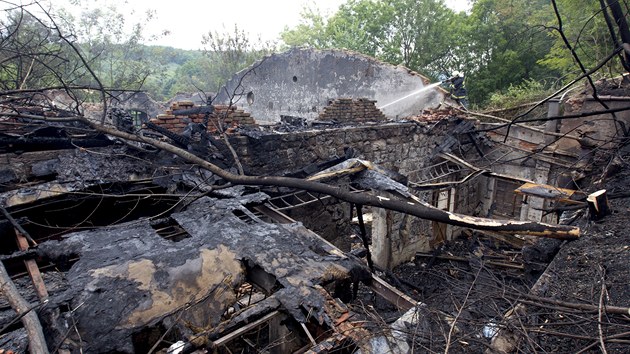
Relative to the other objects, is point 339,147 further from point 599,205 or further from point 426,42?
point 426,42

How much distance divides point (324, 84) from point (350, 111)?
17.7 ft

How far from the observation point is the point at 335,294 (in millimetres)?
3014

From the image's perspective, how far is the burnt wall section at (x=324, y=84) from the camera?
13.4 m

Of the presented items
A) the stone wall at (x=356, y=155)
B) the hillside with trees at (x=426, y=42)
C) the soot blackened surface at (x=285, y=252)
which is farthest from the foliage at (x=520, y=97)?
the soot blackened surface at (x=285, y=252)

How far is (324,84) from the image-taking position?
15195 millimetres

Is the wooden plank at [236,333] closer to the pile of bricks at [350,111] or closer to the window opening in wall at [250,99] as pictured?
the pile of bricks at [350,111]

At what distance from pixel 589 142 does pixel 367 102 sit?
5712 mm

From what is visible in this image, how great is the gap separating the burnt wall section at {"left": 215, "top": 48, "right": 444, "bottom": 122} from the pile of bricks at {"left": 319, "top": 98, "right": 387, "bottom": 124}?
2791 mm

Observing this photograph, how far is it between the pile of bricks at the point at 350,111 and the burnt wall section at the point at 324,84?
279cm

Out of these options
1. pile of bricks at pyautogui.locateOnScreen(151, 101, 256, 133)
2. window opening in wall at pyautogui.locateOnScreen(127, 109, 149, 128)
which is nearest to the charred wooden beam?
pile of bricks at pyautogui.locateOnScreen(151, 101, 256, 133)

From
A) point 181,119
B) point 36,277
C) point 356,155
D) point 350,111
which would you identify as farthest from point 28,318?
point 350,111

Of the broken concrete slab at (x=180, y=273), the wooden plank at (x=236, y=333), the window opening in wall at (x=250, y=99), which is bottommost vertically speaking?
the wooden plank at (x=236, y=333)

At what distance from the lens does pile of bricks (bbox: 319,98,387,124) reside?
9812 millimetres

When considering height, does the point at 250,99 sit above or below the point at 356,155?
above
